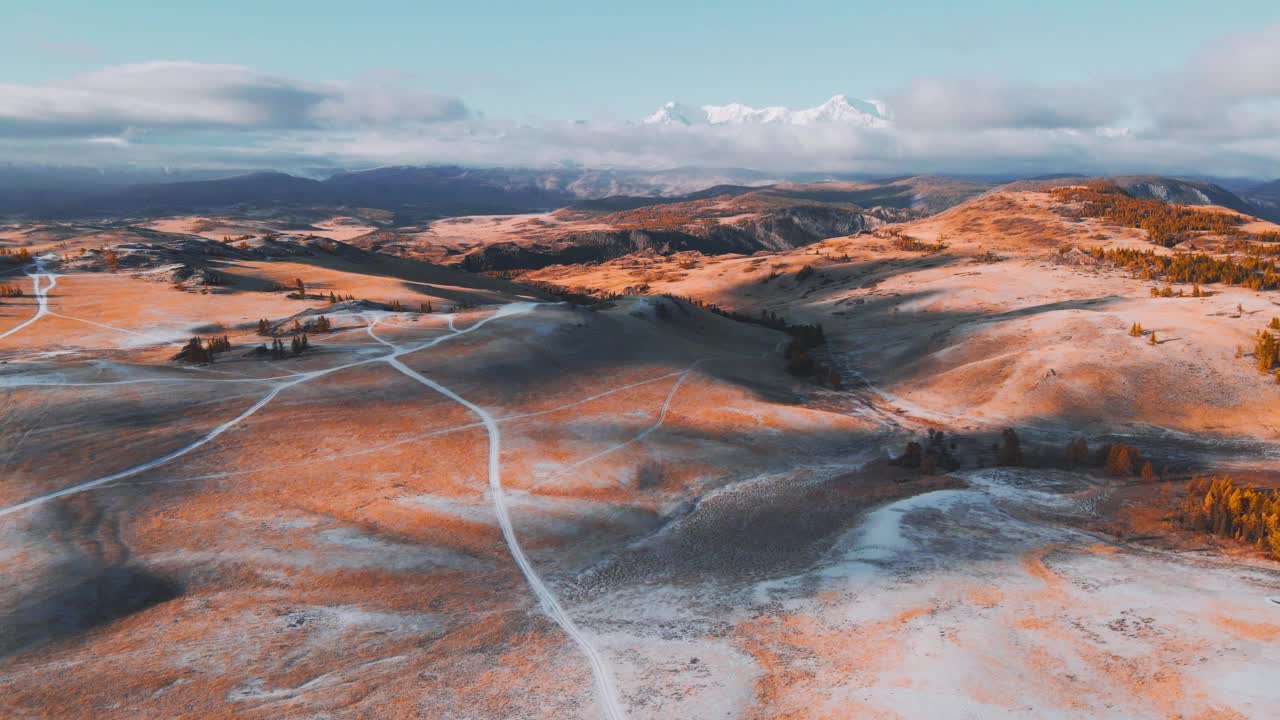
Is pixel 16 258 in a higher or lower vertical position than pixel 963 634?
Answer: higher

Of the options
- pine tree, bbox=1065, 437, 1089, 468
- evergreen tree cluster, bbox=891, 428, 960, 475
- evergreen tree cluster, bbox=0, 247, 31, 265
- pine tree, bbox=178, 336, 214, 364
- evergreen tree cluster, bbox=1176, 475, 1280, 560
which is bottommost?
evergreen tree cluster, bbox=891, 428, 960, 475

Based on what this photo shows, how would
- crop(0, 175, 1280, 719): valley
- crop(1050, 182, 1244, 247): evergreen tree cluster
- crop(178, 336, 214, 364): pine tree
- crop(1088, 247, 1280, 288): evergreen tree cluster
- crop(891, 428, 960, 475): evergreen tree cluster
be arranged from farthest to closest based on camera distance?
crop(1050, 182, 1244, 247): evergreen tree cluster
crop(1088, 247, 1280, 288): evergreen tree cluster
crop(178, 336, 214, 364): pine tree
crop(891, 428, 960, 475): evergreen tree cluster
crop(0, 175, 1280, 719): valley

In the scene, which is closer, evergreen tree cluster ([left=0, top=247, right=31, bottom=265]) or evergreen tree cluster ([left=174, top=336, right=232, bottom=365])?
evergreen tree cluster ([left=174, top=336, right=232, bottom=365])

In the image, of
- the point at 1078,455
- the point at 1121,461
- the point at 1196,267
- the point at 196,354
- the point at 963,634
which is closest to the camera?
the point at 963,634

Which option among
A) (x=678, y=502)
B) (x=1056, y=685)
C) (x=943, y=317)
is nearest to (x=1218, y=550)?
(x=1056, y=685)

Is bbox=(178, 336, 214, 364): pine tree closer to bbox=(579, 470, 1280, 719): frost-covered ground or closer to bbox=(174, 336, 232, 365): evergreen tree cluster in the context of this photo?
bbox=(174, 336, 232, 365): evergreen tree cluster

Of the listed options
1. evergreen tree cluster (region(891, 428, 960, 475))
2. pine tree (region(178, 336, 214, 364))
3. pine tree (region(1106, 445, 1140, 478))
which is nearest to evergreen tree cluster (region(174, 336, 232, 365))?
pine tree (region(178, 336, 214, 364))

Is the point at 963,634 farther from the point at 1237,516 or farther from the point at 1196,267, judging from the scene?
the point at 1196,267

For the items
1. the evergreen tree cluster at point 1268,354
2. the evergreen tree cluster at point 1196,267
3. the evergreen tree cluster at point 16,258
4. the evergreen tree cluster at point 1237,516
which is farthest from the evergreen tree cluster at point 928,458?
the evergreen tree cluster at point 16,258

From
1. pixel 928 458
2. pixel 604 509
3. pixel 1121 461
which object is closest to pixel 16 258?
pixel 604 509
